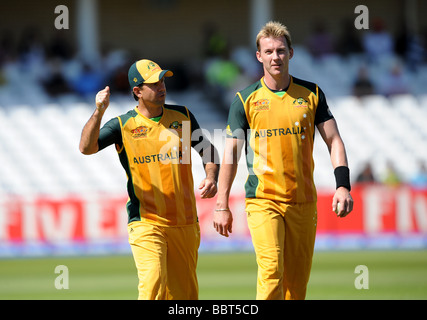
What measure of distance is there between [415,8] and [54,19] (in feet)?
38.8

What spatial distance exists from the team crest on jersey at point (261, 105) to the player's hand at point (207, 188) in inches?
30.6

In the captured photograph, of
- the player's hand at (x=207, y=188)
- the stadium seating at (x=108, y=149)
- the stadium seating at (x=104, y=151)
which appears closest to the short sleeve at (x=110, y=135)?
the player's hand at (x=207, y=188)

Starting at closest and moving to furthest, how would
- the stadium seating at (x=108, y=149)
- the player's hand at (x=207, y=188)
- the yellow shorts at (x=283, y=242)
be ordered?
the yellow shorts at (x=283, y=242)
the player's hand at (x=207, y=188)
the stadium seating at (x=108, y=149)

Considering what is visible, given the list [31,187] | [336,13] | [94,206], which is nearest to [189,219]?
[94,206]

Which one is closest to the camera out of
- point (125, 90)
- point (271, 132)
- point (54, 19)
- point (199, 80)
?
point (271, 132)

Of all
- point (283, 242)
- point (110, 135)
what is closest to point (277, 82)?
point (283, 242)

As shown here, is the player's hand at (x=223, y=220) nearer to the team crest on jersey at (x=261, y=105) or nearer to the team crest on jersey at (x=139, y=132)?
the team crest on jersey at (x=261, y=105)

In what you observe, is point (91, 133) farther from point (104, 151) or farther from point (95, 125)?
point (104, 151)

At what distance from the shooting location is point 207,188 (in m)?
7.00

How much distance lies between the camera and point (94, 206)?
1602 centimetres

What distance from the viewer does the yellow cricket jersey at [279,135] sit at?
22.4 feet

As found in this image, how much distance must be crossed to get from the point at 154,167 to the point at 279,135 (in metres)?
1.17

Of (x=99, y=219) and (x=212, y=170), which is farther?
(x=99, y=219)

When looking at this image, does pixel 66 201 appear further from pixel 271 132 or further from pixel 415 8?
pixel 415 8
